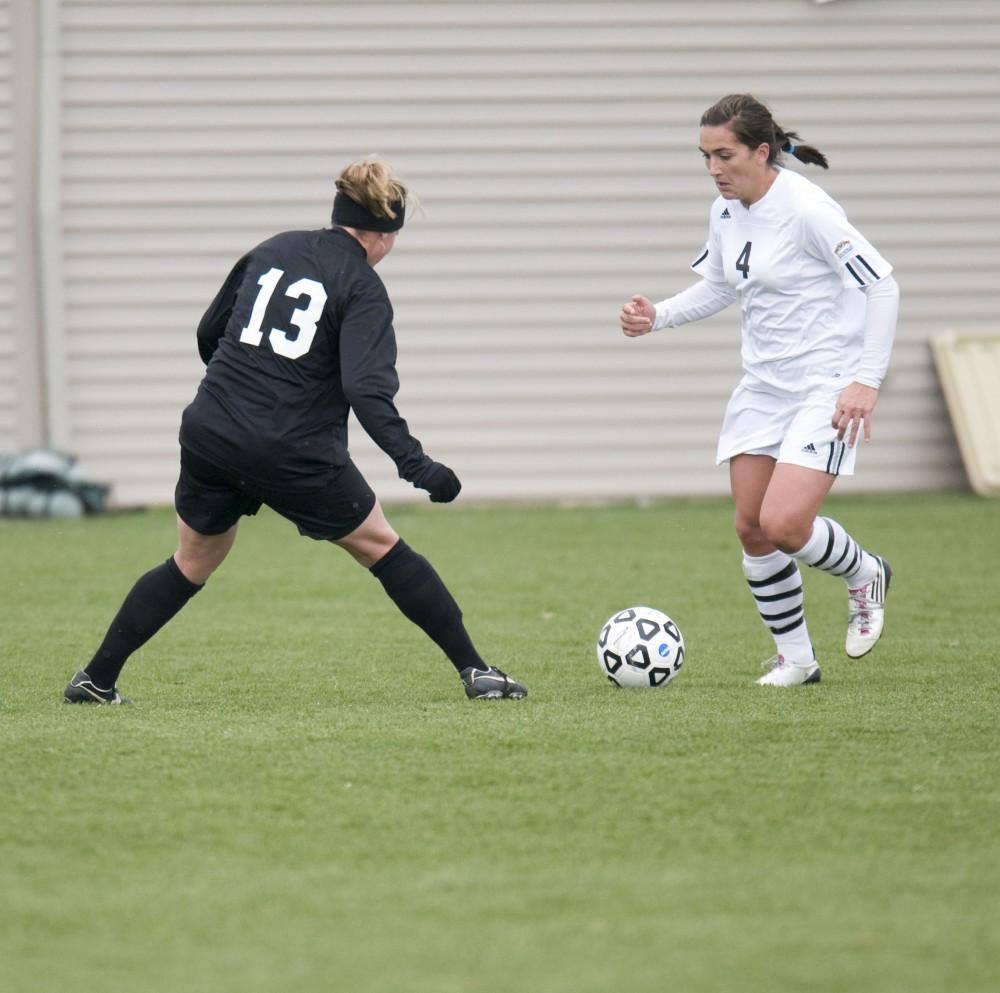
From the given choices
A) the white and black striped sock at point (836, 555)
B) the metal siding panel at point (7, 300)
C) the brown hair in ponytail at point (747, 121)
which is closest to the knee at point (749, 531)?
the white and black striped sock at point (836, 555)

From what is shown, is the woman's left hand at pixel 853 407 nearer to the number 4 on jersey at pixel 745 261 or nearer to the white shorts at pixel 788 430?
the white shorts at pixel 788 430

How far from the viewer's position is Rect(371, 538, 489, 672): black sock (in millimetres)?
5230

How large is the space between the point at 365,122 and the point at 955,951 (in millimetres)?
10663

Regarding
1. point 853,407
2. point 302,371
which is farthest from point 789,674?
point 302,371

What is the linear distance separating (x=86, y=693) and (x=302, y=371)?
4.16ft

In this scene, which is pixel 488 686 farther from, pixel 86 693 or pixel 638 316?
pixel 638 316

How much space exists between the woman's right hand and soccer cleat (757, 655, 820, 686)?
1255mm

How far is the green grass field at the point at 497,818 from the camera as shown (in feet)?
9.52

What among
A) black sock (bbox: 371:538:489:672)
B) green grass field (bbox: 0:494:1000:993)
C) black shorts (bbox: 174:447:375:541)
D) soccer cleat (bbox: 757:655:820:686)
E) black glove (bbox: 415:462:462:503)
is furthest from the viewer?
soccer cleat (bbox: 757:655:820:686)

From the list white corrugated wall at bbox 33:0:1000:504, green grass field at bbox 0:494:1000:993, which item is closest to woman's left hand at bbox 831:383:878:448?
green grass field at bbox 0:494:1000:993

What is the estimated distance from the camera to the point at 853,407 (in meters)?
5.30

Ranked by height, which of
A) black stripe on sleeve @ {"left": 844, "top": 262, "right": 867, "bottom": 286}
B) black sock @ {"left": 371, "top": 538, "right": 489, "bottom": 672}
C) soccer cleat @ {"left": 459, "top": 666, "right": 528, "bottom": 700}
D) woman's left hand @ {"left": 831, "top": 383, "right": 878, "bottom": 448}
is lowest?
soccer cleat @ {"left": 459, "top": 666, "right": 528, "bottom": 700}

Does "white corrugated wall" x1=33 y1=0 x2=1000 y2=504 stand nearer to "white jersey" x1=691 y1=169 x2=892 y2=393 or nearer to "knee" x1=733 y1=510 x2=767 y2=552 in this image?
"knee" x1=733 y1=510 x2=767 y2=552

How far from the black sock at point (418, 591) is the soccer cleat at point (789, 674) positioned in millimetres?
1118
